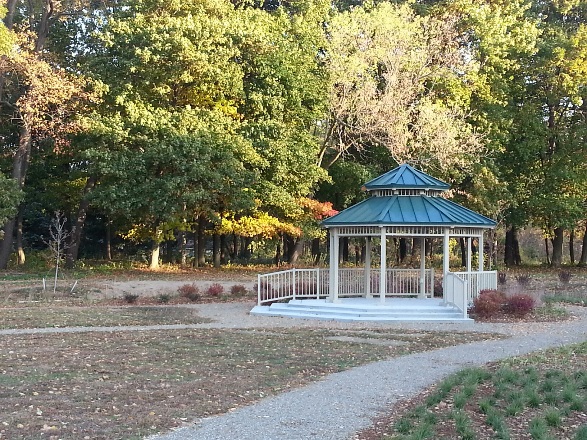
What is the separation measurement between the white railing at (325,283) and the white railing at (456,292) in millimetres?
2512

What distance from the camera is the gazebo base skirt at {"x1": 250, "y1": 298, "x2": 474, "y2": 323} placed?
56.3ft

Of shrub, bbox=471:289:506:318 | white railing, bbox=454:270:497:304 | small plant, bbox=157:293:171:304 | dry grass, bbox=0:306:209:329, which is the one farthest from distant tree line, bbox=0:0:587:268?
shrub, bbox=471:289:506:318

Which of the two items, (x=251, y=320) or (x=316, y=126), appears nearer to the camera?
(x=251, y=320)

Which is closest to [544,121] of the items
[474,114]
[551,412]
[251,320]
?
[474,114]

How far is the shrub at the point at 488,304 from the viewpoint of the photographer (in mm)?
17016

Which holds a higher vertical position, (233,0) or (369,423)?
(233,0)

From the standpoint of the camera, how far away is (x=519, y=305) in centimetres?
1708

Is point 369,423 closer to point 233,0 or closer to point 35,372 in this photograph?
point 35,372

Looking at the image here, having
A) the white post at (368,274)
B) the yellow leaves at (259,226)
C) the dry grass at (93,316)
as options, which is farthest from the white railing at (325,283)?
the yellow leaves at (259,226)

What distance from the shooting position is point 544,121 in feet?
123

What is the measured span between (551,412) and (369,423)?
2.03m

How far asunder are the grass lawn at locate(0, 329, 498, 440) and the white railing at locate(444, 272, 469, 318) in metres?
2.41

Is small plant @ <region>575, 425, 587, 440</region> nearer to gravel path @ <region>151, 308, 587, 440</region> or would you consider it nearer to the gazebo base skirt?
gravel path @ <region>151, 308, 587, 440</region>

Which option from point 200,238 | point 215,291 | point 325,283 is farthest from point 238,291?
point 200,238
